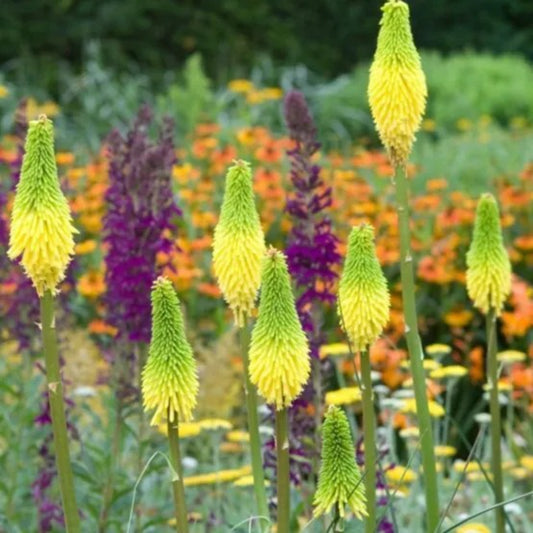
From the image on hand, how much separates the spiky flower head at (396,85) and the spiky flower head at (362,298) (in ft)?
0.61

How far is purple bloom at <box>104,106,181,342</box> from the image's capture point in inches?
144

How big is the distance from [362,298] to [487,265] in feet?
1.69

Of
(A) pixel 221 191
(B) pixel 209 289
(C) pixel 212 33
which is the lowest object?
(B) pixel 209 289

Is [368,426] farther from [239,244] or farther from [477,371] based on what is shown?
[477,371]

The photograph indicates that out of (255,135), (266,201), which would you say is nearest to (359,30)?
(255,135)

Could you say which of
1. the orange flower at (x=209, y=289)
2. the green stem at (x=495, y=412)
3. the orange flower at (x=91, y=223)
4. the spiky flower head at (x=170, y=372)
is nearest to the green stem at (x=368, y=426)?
the spiky flower head at (x=170, y=372)

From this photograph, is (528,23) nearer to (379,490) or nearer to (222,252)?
(379,490)

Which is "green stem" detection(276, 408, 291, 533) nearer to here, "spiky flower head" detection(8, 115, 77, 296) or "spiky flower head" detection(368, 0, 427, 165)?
"spiky flower head" detection(8, 115, 77, 296)

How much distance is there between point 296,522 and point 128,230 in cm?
91

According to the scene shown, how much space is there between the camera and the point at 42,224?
2070 millimetres

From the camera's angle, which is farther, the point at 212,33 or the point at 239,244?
the point at 212,33

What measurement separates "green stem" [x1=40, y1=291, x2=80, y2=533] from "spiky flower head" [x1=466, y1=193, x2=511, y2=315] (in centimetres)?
98

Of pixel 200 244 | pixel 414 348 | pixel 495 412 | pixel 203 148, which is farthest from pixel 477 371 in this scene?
pixel 414 348

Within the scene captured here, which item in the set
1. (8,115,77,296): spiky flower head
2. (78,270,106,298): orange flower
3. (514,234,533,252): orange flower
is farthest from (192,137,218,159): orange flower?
(8,115,77,296): spiky flower head
